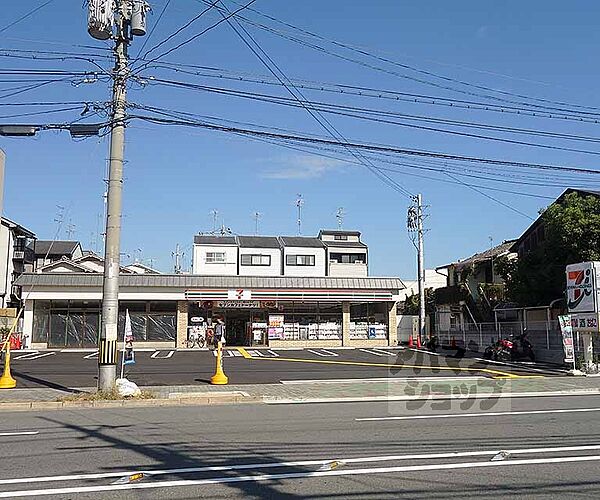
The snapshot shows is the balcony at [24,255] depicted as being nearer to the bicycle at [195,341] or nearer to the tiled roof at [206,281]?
the tiled roof at [206,281]

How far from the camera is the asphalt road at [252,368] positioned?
841 inches

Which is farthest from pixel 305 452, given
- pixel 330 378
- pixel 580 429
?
pixel 330 378

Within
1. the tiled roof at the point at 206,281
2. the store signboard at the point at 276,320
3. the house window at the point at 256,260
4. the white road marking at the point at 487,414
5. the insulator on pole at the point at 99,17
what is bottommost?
the white road marking at the point at 487,414

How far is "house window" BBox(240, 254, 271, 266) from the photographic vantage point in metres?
56.3

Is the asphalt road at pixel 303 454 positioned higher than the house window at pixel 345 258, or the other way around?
the house window at pixel 345 258

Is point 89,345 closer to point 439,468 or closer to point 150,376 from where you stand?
point 150,376

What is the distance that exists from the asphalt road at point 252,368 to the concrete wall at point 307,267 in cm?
2207

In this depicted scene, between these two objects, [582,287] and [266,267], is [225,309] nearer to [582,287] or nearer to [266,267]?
[266,267]

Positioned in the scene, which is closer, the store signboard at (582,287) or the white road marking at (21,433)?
the white road marking at (21,433)

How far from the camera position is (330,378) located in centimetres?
2239

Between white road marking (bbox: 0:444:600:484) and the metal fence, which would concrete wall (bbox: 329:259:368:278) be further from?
white road marking (bbox: 0:444:600:484)

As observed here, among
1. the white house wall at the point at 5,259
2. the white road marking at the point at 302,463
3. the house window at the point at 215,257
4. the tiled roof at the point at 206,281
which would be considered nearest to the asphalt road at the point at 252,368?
the tiled roof at the point at 206,281

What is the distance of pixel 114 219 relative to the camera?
16.2 m

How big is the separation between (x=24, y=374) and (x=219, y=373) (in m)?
7.44
